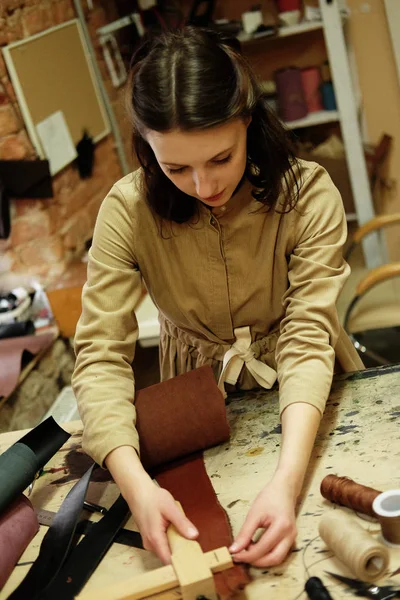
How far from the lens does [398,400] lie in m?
1.28

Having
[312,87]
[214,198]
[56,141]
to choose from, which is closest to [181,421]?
[214,198]

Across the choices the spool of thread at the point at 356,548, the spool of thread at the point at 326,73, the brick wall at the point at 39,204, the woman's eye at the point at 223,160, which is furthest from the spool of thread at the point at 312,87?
the spool of thread at the point at 356,548

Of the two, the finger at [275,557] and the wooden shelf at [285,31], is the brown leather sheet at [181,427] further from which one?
the wooden shelf at [285,31]

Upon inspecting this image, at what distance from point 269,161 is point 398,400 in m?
0.50

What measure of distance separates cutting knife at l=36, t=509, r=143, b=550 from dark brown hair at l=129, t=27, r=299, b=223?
583 mm

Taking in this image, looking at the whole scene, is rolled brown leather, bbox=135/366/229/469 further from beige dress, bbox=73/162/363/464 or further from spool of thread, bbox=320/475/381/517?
spool of thread, bbox=320/475/381/517

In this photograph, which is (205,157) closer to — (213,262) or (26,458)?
(213,262)

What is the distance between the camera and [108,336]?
1309 millimetres

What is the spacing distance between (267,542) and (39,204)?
2250 mm

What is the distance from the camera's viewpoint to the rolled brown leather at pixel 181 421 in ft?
4.05

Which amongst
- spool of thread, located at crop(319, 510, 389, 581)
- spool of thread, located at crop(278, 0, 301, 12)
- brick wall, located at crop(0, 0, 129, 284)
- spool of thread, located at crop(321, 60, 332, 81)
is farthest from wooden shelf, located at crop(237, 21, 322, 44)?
spool of thread, located at crop(319, 510, 389, 581)

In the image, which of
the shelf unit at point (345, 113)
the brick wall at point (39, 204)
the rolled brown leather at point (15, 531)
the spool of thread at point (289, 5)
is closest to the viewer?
the rolled brown leather at point (15, 531)

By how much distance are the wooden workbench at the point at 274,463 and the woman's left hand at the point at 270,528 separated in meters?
0.02

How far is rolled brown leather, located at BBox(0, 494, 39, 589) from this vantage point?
108cm
